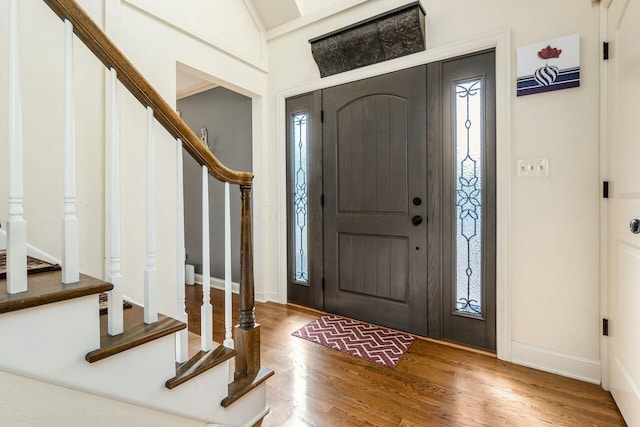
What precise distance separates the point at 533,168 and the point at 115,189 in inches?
89.0

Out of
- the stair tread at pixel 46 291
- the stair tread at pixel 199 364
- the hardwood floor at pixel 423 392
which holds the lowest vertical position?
the hardwood floor at pixel 423 392

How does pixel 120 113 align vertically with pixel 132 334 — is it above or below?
above

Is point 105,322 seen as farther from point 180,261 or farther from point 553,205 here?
point 553,205

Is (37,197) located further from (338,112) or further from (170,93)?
(338,112)

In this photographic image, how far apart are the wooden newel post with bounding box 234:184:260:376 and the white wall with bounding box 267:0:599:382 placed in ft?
5.40

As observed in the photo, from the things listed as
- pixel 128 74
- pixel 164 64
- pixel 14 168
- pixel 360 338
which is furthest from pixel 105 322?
pixel 164 64

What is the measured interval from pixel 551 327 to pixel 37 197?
3.09 meters

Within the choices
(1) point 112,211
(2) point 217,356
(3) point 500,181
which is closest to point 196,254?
(2) point 217,356

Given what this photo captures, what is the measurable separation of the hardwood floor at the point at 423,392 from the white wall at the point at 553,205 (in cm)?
23

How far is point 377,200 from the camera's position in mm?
2586

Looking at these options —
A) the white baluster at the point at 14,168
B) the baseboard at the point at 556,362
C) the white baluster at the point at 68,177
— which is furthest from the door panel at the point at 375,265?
the white baluster at the point at 14,168

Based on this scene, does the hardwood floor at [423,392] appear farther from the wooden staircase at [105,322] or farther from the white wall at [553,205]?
the wooden staircase at [105,322]

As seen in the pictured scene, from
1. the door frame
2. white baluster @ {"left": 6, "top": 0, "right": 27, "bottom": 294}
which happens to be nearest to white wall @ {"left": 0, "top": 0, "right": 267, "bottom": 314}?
white baluster @ {"left": 6, "top": 0, "right": 27, "bottom": 294}

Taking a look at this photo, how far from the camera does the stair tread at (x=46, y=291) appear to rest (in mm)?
750
